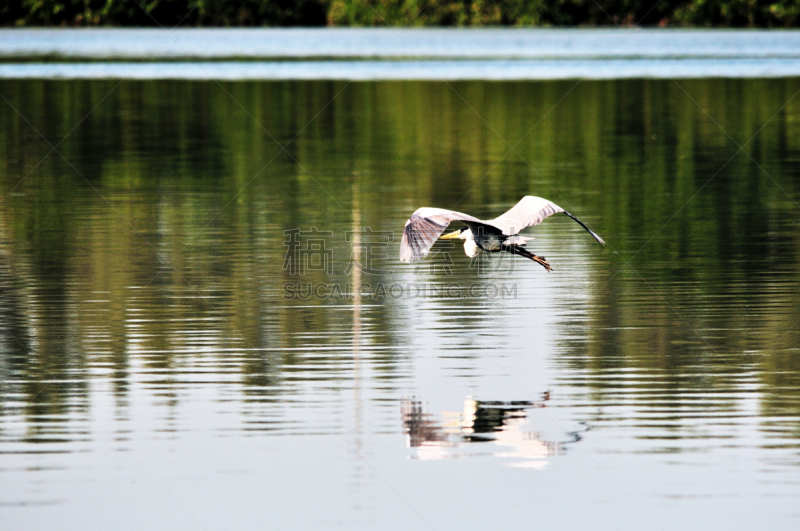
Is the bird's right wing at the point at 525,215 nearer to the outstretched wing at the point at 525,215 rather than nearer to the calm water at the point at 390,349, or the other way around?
the outstretched wing at the point at 525,215

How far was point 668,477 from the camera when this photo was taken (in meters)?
7.25

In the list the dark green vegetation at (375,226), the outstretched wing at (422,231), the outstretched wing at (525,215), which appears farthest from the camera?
the outstretched wing at (525,215)

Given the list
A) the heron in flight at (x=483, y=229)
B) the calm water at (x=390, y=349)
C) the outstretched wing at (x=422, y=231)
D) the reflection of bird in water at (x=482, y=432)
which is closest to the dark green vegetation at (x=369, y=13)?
the calm water at (x=390, y=349)

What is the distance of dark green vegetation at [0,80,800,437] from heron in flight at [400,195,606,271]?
0.70m

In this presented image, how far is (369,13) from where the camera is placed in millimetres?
61750

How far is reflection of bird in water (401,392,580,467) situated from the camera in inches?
301

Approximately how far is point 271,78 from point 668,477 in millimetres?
33134

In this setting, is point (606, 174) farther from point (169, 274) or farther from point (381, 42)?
point (381, 42)

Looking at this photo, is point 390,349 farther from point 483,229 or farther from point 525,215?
point 525,215

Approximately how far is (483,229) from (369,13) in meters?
52.0

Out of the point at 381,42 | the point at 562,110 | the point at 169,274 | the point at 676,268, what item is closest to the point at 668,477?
the point at 676,268

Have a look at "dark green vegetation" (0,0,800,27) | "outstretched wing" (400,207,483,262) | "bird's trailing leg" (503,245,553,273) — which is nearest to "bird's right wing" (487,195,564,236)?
"bird's trailing leg" (503,245,553,273)

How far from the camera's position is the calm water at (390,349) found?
7133mm

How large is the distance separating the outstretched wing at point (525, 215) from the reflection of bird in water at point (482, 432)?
7.73ft
